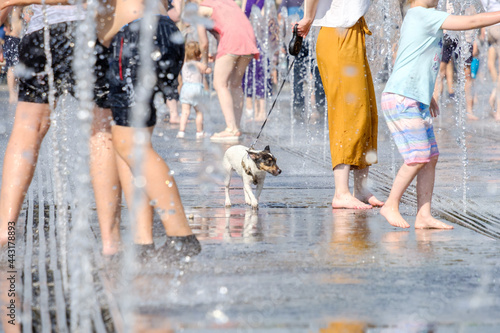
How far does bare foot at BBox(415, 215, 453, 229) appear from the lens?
490cm

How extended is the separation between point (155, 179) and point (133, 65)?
1.68 feet

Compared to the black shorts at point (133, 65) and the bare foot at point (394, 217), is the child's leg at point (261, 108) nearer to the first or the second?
the bare foot at point (394, 217)

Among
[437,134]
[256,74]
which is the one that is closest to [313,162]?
[437,134]

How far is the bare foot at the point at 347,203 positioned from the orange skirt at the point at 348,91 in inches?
9.3

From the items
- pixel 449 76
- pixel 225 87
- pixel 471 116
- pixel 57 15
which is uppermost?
pixel 57 15

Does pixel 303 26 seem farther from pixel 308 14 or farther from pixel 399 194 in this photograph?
pixel 399 194

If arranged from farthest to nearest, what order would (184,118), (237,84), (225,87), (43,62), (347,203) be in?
(184,118) < (237,84) < (225,87) < (347,203) < (43,62)

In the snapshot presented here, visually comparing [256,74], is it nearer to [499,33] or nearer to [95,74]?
[499,33]

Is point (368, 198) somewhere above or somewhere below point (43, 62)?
below

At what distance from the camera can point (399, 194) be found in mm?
5020

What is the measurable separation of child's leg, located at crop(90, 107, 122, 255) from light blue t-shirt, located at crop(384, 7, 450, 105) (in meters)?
1.68

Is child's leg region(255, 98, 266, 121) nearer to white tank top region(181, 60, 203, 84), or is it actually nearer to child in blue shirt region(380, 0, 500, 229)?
white tank top region(181, 60, 203, 84)

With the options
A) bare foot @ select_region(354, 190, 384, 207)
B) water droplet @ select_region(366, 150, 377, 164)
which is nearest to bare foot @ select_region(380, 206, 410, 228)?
bare foot @ select_region(354, 190, 384, 207)

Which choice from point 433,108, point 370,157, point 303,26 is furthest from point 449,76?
point 433,108
